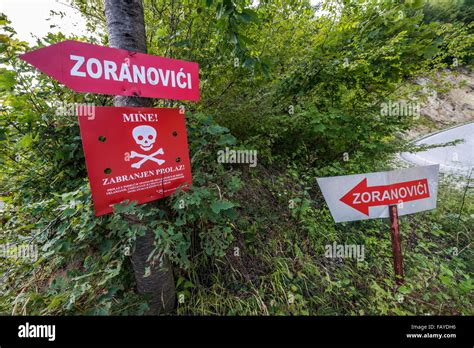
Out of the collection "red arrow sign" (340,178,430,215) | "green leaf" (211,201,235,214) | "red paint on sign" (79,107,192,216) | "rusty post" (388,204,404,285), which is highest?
"red paint on sign" (79,107,192,216)

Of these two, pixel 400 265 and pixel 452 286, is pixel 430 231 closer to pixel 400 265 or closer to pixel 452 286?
pixel 452 286

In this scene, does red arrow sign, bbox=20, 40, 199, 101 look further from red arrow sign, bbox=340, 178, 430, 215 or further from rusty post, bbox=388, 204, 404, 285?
rusty post, bbox=388, 204, 404, 285

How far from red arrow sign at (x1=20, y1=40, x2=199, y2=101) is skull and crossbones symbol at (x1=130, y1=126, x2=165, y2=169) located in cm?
20

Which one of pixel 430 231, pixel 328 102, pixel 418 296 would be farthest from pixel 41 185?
pixel 430 231

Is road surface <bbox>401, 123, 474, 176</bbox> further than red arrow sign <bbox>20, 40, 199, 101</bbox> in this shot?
Yes

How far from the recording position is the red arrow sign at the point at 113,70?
2.93 feet

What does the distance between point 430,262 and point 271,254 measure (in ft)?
6.34

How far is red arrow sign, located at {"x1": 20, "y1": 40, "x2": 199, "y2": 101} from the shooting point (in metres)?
0.89

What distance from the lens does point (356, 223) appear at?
9.11 ft

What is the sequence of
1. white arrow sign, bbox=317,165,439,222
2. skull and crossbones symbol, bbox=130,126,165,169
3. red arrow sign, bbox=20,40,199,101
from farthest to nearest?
white arrow sign, bbox=317,165,439,222, skull and crossbones symbol, bbox=130,126,165,169, red arrow sign, bbox=20,40,199,101

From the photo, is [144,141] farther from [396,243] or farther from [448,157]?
[448,157]

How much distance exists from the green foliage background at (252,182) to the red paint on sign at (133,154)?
0.11 metres

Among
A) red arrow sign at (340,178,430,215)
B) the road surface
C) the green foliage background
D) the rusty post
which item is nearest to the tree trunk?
the green foliage background

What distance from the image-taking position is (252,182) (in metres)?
2.73
